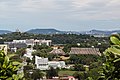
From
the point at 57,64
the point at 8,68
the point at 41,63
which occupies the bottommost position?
the point at 41,63

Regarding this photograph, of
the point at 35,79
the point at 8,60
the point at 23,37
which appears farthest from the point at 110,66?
the point at 23,37

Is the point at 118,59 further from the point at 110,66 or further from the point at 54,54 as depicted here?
the point at 54,54

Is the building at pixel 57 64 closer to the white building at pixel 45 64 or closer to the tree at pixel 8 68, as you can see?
the white building at pixel 45 64

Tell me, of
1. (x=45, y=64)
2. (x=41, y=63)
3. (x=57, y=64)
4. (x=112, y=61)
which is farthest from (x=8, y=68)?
(x=45, y=64)

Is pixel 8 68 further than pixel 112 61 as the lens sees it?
Yes

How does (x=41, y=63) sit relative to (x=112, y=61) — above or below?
below

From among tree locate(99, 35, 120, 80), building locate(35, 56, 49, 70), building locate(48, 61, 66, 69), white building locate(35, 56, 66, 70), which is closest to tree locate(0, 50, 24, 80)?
tree locate(99, 35, 120, 80)

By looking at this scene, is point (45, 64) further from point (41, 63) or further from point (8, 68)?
point (8, 68)

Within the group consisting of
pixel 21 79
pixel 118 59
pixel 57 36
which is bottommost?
pixel 57 36
